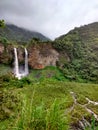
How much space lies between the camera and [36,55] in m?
80.8

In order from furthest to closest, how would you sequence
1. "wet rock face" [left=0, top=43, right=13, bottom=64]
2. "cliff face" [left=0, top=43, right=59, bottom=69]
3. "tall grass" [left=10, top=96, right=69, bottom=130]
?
"cliff face" [left=0, top=43, right=59, bottom=69] < "wet rock face" [left=0, top=43, right=13, bottom=64] < "tall grass" [left=10, top=96, right=69, bottom=130]

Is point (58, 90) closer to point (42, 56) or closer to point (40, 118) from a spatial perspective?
point (40, 118)

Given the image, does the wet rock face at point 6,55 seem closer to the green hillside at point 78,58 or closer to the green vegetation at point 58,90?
the green vegetation at point 58,90

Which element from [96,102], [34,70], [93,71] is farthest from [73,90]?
[93,71]

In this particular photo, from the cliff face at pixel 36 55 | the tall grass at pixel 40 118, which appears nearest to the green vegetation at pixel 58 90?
the tall grass at pixel 40 118

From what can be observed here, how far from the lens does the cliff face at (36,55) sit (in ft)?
254

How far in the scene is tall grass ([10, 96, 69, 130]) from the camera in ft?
13.1

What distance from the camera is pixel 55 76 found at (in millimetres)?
77000

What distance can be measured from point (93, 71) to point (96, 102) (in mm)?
48577

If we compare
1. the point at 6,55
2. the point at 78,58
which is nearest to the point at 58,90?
the point at 6,55

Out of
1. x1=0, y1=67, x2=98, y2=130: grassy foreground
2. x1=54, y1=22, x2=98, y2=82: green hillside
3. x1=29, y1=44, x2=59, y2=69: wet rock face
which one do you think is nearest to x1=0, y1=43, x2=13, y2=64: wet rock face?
x1=29, y1=44, x2=59, y2=69: wet rock face

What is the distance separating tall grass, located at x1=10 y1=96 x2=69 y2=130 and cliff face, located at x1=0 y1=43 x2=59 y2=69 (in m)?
72.7

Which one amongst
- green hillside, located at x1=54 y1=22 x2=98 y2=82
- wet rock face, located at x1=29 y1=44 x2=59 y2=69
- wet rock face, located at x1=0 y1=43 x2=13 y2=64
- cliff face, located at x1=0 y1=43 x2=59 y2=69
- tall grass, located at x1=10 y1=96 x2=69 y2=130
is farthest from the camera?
green hillside, located at x1=54 y1=22 x2=98 y2=82

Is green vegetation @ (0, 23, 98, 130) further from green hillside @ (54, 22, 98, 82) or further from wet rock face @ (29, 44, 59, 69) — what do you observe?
wet rock face @ (29, 44, 59, 69)
